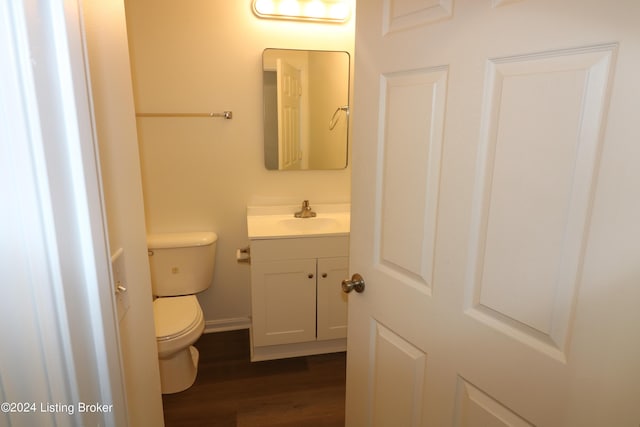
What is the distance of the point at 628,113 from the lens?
0.56 meters

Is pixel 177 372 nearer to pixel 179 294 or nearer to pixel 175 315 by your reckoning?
pixel 175 315

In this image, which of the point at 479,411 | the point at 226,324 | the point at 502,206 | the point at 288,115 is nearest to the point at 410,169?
the point at 502,206

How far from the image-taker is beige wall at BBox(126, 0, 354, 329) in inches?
84.2

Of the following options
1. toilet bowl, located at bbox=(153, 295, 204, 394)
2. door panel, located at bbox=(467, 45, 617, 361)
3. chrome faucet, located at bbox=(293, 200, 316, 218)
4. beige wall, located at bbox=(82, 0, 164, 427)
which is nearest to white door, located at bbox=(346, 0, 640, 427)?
door panel, located at bbox=(467, 45, 617, 361)

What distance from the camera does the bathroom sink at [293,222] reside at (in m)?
2.12

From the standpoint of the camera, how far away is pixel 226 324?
2625 millimetres

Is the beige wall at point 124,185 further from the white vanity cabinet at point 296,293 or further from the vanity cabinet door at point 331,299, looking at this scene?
the vanity cabinet door at point 331,299

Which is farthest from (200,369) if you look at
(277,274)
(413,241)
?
(413,241)

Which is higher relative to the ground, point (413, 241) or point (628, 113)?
point (628, 113)

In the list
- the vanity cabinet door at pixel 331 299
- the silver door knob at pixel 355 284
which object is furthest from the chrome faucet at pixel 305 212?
the silver door knob at pixel 355 284

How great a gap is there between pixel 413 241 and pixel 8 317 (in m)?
0.80

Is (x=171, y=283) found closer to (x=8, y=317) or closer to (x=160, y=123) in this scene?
(x=160, y=123)

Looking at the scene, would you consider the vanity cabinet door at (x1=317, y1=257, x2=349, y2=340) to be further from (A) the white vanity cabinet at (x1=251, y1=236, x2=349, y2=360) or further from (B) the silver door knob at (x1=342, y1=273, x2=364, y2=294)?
(B) the silver door knob at (x1=342, y1=273, x2=364, y2=294)

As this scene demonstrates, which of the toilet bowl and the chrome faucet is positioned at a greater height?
the chrome faucet
